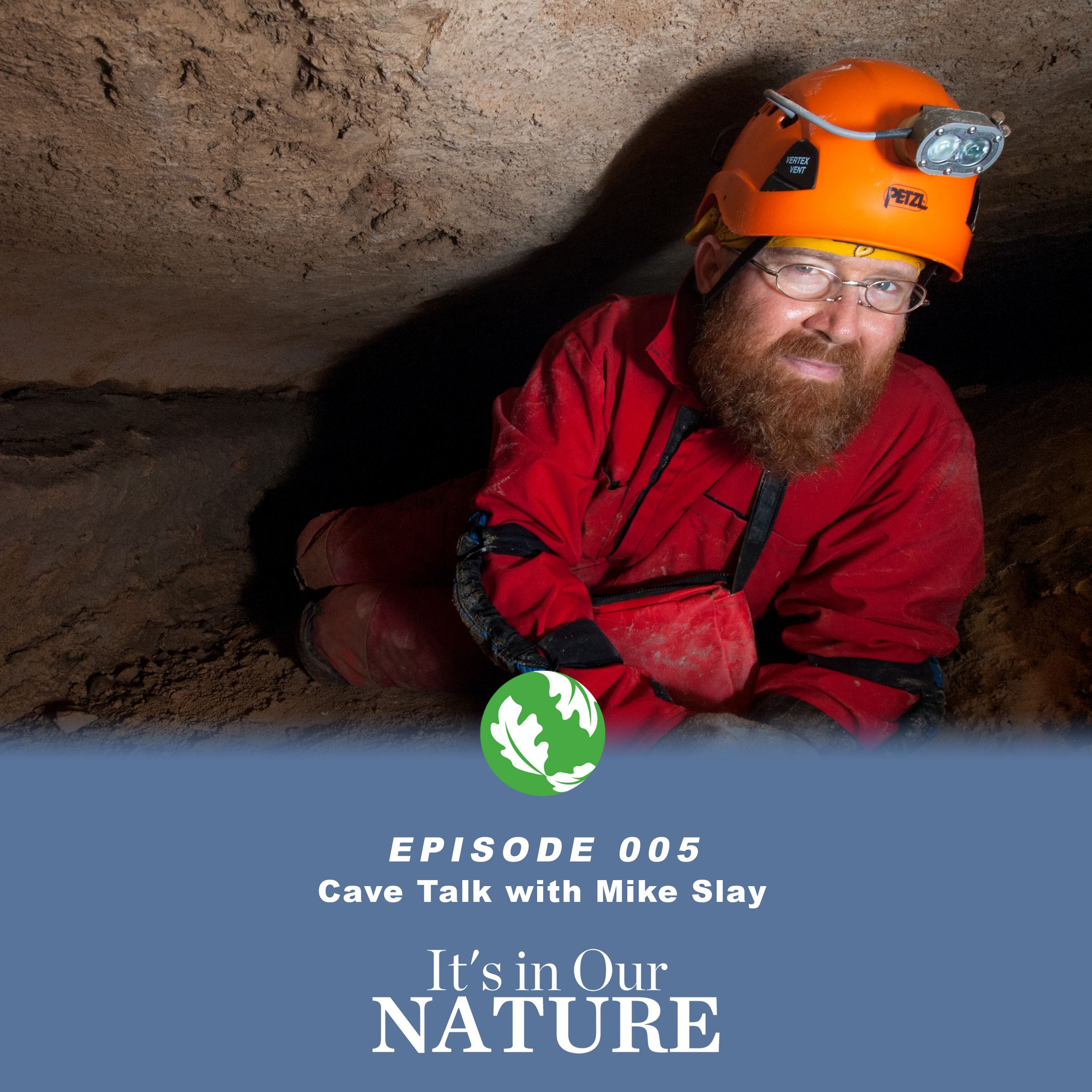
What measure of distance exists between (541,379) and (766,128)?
2.23 ft

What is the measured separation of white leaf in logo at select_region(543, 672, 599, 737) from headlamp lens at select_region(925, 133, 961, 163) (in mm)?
1176

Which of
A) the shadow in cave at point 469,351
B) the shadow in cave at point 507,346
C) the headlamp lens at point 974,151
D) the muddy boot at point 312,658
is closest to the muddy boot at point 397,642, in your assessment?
the muddy boot at point 312,658

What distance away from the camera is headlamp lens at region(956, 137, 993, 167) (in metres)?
1.39

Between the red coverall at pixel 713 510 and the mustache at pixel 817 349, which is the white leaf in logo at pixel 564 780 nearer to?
the red coverall at pixel 713 510

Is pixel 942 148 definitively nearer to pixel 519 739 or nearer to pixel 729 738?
pixel 729 738

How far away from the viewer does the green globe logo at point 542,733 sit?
140cm

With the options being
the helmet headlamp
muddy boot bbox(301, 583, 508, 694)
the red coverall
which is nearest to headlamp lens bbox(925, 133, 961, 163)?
the helmet headlamp

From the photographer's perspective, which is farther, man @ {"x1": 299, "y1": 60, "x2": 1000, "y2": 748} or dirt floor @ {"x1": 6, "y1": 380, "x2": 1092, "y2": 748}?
dirt floor @ {"x1": 6, "y1": 380, "x2": 1092, "y2": 748}

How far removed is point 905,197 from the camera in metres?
1.46

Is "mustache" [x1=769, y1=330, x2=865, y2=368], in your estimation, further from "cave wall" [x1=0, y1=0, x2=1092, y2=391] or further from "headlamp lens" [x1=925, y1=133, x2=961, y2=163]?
"cave wall" [x1=0, y1=0, x2=1092, y2=391]

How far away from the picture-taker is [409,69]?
4.77ft

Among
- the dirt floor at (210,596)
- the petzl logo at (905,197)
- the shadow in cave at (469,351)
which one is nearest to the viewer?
the petzl logo at (905,197)

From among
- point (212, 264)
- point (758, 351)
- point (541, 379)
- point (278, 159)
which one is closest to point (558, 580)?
point (541, 379)

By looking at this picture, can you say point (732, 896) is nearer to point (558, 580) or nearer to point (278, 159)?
point (558, 580)
